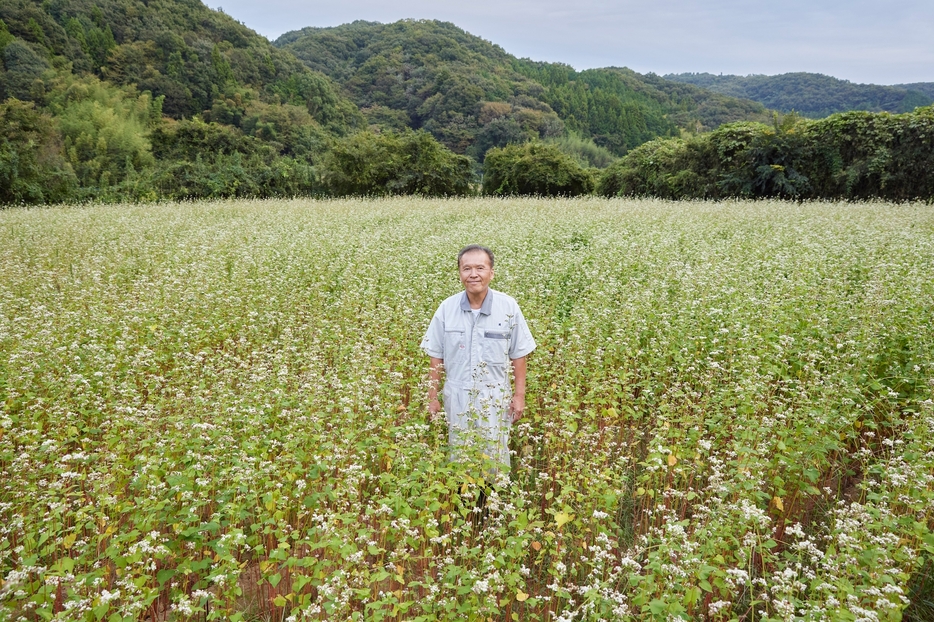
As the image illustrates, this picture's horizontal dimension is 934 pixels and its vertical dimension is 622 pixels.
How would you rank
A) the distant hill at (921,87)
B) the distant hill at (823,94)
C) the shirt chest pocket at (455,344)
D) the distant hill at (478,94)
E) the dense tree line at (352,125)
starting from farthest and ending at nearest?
the distant hill at (921,87) < the distant hill at (823,94) < the distant hill at (478,94) < the dense tree line at (352,125) < the shirt chest pocket at (455,344)

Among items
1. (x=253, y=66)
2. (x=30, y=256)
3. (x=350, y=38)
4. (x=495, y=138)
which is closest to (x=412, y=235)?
(x=30, y=256)

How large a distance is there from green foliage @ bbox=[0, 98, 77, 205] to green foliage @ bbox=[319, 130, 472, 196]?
14453 mm

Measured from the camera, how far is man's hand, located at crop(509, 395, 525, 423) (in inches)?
166

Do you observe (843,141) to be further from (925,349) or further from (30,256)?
(30,256)

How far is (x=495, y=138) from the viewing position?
206 feet

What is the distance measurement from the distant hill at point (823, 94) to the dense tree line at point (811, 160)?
52.5m

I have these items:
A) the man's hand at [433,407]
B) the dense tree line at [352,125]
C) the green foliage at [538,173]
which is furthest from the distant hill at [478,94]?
the man's hand at [433,407]

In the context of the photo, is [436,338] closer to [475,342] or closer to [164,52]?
[475,342]

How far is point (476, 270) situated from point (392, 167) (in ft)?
107

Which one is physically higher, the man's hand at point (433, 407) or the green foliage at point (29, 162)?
the green foliage at point (29, 162)

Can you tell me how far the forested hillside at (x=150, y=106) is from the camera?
97.1ft

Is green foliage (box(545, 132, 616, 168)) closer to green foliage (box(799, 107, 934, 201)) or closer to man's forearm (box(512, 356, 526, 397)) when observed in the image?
green foliage (box(799, 107, 934, 201))

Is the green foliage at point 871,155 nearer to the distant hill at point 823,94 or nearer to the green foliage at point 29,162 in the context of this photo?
the green foliage at point 29,162

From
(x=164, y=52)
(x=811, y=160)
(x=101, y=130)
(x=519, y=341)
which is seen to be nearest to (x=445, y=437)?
(x=519, y=341)
